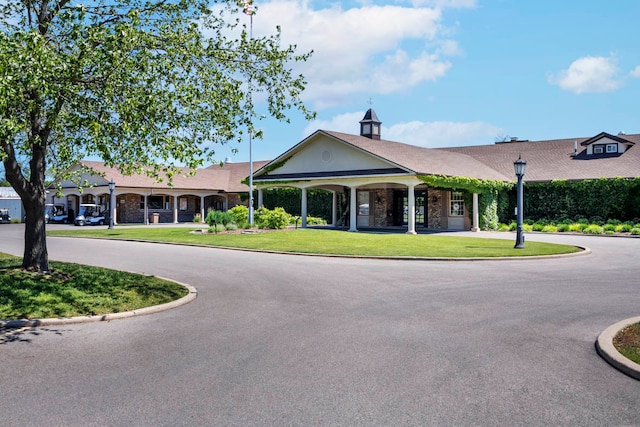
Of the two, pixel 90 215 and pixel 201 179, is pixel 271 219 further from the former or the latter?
pixel 201 179

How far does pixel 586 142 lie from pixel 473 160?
25.4 ft

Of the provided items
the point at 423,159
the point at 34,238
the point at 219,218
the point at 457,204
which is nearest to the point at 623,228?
the point at 457,204

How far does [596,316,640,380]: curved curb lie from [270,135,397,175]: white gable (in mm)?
23756

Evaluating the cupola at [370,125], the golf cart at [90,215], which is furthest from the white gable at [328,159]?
the golf cart at [90,215]

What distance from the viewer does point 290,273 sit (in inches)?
567

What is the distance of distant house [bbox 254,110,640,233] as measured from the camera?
32.3 metres

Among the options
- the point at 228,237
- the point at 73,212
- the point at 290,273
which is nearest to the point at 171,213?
the point at 73,212

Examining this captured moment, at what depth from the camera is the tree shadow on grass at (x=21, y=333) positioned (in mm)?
7672

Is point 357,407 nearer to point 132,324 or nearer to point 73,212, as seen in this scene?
point 132,324

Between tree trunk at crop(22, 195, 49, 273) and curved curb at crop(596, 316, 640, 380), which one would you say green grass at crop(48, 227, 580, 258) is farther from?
curved curb at crop(596, 316, 640, 380)

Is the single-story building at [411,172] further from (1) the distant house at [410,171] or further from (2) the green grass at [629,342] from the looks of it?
(2) the green grass at [629,342]

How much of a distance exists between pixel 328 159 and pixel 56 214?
28737 mm

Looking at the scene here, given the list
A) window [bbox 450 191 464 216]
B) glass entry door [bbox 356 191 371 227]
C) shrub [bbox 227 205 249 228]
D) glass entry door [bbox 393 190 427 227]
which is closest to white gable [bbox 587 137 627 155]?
window [bbox 450 191 464 216]

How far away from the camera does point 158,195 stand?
49.5 metres
